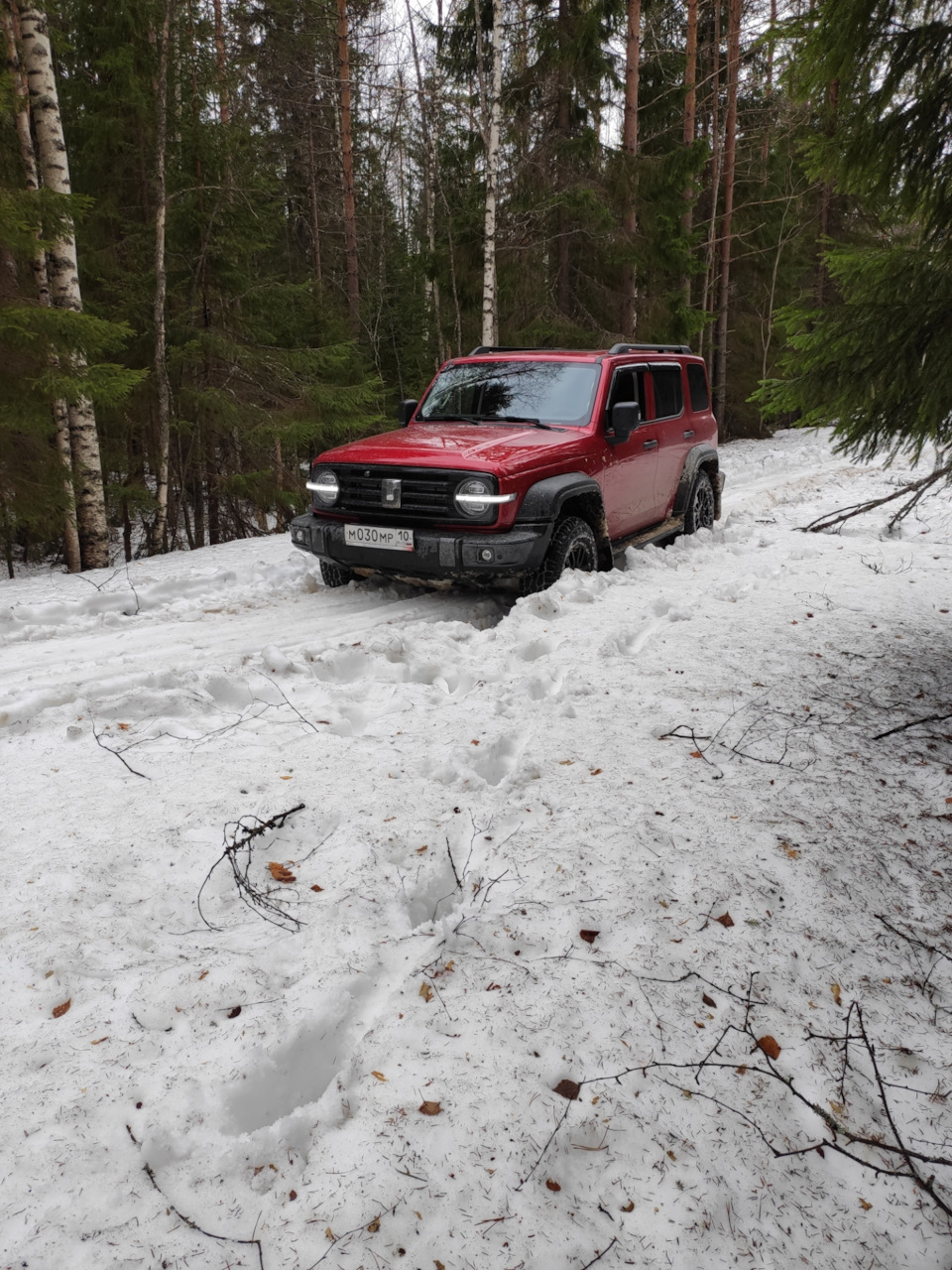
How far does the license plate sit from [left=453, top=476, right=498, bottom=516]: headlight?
45 centimetres

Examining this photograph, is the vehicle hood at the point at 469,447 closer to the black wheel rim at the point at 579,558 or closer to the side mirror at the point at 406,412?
the side mirror at the point at 406,412

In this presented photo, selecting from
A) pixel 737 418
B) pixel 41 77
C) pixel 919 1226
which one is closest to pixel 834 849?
pixel 919 1226

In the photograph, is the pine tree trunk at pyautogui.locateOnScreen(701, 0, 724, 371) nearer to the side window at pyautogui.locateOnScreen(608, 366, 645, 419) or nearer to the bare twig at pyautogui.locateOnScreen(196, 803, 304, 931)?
the side window at pyautogui.locateOnScreen(608, 366, 645, 419)

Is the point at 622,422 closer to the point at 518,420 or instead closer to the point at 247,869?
the point at 518,420

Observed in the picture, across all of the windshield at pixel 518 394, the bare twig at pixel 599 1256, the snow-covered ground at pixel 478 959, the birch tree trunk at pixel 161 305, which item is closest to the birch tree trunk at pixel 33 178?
the birch tree trunk at pixel 161 305

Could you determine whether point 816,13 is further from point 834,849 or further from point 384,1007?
point 384,1007

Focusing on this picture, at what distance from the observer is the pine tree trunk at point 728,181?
58.5ft

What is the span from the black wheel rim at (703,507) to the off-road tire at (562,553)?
2769 millimetres

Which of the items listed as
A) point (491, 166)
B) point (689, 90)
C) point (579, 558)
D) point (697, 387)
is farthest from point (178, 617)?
point (689, 90)

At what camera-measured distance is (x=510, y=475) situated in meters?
5.46

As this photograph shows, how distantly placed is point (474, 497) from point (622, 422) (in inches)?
71.1

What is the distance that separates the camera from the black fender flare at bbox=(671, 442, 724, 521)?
8.11m

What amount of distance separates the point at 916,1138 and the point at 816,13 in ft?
14.8

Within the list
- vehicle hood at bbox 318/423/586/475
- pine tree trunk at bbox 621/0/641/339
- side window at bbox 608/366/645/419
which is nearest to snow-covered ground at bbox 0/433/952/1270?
vehicle hood at bbox 318/423/586/475
